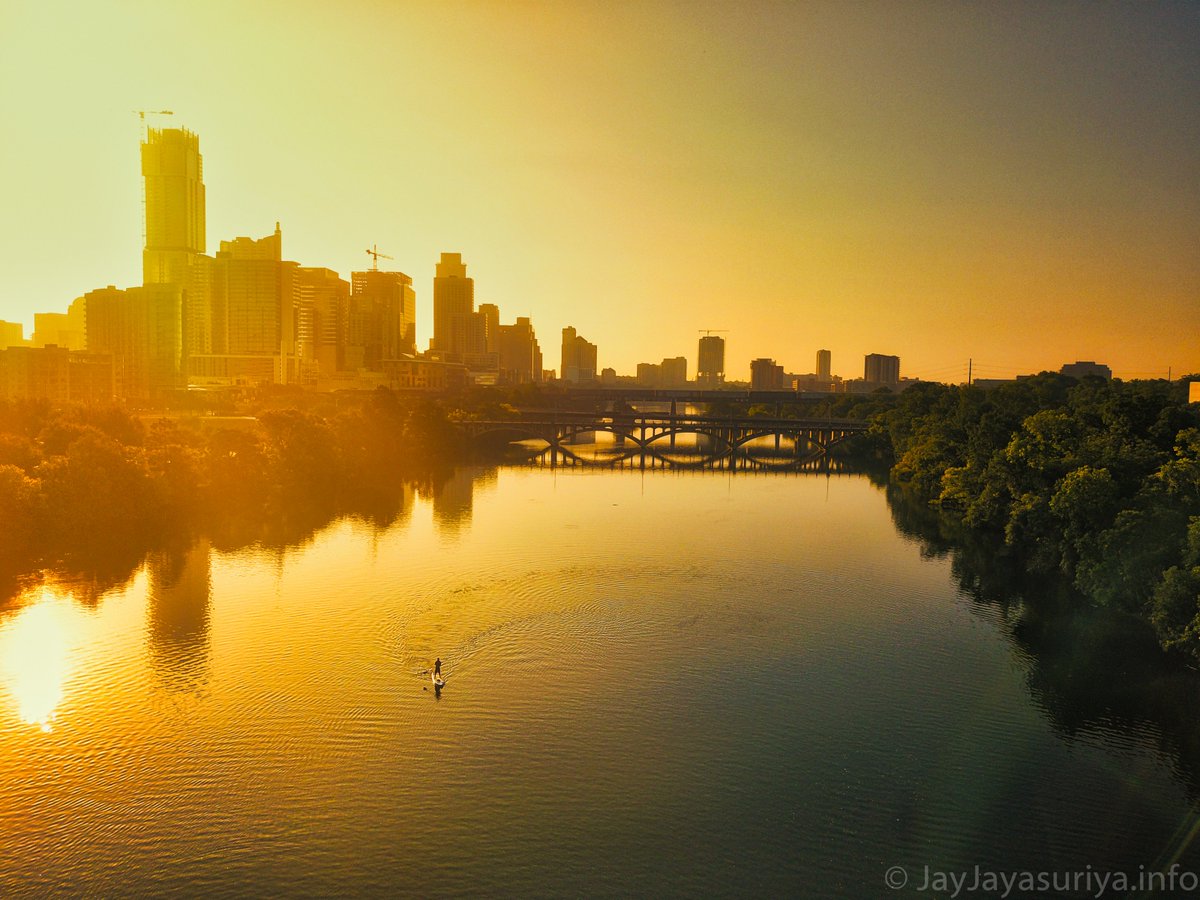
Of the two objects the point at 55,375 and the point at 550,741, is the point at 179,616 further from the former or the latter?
the point at 55,375

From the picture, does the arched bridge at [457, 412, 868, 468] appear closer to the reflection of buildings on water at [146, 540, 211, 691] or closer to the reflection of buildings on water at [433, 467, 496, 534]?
Answer: the reflection of buildings on water at [433, 467, 496, 534]

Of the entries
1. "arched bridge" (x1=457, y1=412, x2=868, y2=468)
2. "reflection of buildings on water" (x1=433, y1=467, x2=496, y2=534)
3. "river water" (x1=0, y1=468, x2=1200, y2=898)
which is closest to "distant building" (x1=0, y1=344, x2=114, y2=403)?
"arched bridge" (x1=457, y1=412, x2=868, y2=468)

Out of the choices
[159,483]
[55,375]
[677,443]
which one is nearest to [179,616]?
[159,483]

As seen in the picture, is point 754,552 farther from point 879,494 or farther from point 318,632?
point 879,494

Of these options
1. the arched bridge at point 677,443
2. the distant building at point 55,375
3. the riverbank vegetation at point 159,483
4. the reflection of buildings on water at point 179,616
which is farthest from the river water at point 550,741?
the distant building at point 55,375

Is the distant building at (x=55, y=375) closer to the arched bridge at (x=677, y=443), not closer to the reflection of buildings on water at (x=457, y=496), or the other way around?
the arched bridge at (x=677, y=443)

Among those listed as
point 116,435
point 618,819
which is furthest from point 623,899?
point 116,435
